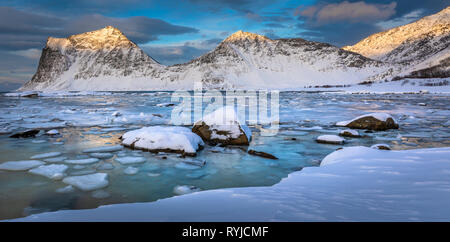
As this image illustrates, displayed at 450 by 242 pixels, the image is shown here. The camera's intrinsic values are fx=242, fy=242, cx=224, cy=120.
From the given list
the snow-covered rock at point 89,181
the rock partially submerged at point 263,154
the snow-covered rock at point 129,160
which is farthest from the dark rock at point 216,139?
the snow-covered rock at point 89,181

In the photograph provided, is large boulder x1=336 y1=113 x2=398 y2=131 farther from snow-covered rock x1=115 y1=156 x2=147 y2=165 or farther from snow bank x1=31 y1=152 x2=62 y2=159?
snow bank x1=31 y1=152 x2=62 y2=159

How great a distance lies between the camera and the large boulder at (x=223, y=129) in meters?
6.70

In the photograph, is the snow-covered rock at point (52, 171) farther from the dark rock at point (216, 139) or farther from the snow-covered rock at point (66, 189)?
the dark rock at point (216, 139)

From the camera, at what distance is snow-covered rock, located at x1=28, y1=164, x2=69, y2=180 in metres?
3.99

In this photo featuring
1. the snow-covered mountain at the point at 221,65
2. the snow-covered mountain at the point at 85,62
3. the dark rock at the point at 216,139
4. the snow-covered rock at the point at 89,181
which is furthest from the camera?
the snow-covered mountain at the point at 85,62

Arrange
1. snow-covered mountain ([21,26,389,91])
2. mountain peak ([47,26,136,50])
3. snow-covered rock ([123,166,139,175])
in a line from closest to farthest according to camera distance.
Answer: snow-covered rock ([123,166,139,175]) < snow-covered mountain ([21,26,389,91]) < mountain peak ([47,26,136,50])

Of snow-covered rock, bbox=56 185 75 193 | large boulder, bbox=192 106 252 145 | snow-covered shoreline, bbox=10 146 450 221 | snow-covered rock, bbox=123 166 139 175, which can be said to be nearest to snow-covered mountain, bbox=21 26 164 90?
large boulder, bbox=192 106 252 145

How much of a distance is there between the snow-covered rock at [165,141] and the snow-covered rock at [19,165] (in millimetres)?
1924

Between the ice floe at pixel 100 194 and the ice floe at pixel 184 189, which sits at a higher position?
the ice floe at pixel 100 194

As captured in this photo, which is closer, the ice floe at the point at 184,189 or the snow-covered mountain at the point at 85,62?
the ice floe at the point at 184,189

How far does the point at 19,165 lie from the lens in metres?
4.52

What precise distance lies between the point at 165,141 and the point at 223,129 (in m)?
1.79

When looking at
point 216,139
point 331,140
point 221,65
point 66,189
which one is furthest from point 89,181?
point 221,65

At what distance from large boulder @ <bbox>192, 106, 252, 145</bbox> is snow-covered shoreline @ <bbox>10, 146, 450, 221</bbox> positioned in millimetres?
3312
